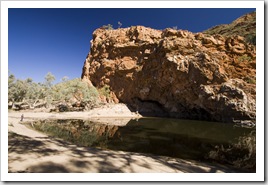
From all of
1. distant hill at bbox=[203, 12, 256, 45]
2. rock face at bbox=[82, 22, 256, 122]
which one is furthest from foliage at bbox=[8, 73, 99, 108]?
distant hill at bbox=[203, 12, 256, 45]

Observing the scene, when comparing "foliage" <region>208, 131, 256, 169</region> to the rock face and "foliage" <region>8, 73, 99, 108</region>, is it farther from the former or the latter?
"foliage" <region>8, 73, 99, 108</region>

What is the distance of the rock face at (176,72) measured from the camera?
3119cm

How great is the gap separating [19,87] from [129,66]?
77.4 feet

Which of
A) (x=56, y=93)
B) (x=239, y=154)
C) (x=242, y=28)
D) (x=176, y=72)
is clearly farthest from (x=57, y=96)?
(x=242, y=28)

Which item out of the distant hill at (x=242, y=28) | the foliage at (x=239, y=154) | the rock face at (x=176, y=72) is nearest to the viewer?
the foliage at (x=239, y=154)

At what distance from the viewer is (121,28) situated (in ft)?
167

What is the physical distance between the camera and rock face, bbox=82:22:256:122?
31.2 meters

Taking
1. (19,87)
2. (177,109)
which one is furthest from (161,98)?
(19,87)

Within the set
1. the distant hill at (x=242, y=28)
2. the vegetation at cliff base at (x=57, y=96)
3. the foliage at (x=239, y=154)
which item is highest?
the distant hill at (x=242, y=28)

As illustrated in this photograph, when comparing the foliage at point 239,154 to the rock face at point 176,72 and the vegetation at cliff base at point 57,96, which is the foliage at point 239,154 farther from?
the vegetation at cliff base at point 57,96

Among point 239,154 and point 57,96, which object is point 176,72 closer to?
point 57,96

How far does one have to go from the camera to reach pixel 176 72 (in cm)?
3650

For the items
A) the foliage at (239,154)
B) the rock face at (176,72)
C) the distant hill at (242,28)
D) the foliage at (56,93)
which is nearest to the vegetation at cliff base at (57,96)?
the foliage at (56,93)

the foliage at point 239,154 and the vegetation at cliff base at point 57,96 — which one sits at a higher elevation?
the vegetation at cliff base at point 57,96
